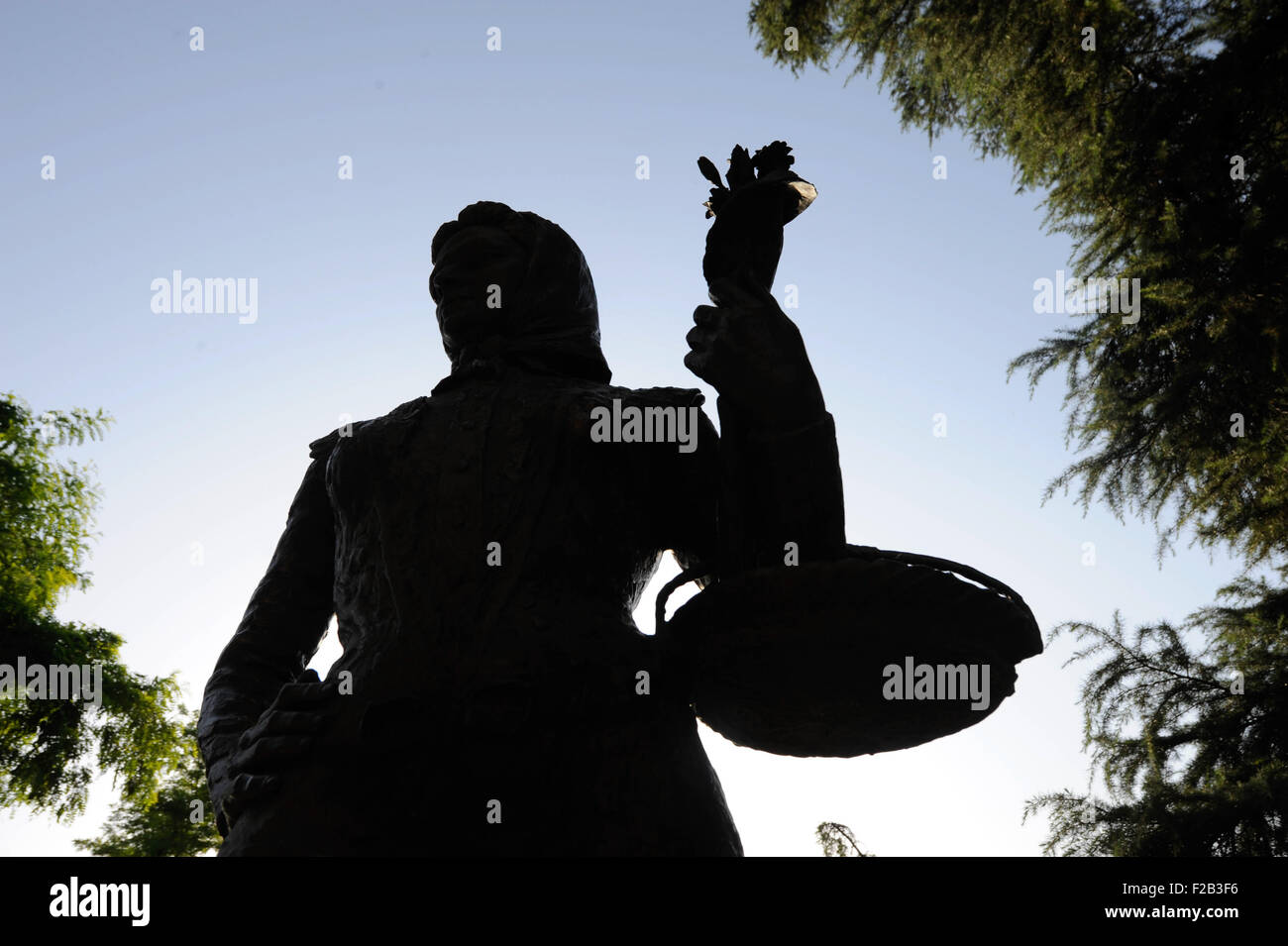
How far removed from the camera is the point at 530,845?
A: 197cm

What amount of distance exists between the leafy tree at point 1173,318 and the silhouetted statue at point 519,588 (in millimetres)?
5270

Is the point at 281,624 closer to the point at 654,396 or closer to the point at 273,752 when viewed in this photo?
the point at 273,752

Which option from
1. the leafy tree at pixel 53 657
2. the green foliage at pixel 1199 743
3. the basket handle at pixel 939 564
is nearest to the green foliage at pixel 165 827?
the leafy tree at pixel 53 657

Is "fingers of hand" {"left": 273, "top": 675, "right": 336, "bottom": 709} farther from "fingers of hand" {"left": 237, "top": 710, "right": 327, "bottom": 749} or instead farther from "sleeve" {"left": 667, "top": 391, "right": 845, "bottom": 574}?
"sleeve" {"left": 667, "top": 391, "right": 845, "bottom": 574}

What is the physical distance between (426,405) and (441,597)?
1.97 ft

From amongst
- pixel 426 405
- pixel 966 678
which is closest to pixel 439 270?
pixel 426 405

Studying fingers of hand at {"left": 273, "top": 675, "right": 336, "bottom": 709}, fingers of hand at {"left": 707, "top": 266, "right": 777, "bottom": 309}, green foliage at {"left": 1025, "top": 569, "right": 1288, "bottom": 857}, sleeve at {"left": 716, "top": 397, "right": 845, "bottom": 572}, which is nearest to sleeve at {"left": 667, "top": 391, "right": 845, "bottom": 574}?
sleeve at {"left": 716, "top": 397, "right": 845, "bottom": 572}

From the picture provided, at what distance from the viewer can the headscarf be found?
9.02 ft

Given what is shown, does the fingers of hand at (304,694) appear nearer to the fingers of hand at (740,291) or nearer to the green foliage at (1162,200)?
the fingers of hand at (740,291)

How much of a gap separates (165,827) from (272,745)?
49.6 ft

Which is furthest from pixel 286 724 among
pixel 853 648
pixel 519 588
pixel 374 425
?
pixel 853 648

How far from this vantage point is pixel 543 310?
9.27ft

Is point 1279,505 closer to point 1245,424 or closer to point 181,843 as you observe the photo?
point 1245,424

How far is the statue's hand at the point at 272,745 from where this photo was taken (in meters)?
2.03
